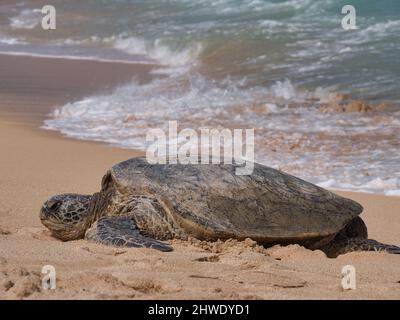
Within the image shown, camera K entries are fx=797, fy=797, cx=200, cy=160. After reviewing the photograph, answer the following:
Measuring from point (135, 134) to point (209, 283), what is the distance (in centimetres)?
539

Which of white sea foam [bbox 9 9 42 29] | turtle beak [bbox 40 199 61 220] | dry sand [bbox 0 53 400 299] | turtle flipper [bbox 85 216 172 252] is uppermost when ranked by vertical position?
white sea foam [bbox 9 9 42 29]

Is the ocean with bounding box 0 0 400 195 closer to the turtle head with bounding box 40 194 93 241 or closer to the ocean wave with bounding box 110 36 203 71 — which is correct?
the ocean wave with bounding box 110 36 203 71

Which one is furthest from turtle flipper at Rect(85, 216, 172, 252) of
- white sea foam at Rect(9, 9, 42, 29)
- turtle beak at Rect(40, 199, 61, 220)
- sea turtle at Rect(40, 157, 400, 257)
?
white sea foam at Rect(9, 9, 42, 29)

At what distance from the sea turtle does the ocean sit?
1858 millimetres

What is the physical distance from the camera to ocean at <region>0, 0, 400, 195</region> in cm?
800

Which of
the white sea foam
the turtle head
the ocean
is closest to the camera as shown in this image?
the turtle head

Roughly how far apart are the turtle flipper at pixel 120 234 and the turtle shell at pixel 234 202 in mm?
222

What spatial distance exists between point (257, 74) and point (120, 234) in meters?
8.55

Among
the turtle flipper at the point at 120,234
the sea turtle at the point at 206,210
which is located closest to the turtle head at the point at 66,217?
the sea turtle at the point at 206,210

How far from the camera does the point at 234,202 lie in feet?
15.2

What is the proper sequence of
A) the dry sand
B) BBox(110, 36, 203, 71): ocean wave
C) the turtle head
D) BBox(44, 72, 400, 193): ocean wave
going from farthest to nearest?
1. BBox(110, 36, 203, 71): ocean wave
2. BBox(44, 72, 400, 193): ocean wave
3. the turtle head
4. the dry sand

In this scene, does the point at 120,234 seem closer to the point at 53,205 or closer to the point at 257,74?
the point at 53,205

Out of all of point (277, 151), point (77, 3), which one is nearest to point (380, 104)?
point (277, 151)

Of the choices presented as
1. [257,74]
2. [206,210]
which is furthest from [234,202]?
[257,74]
